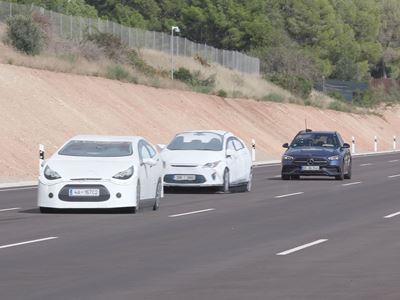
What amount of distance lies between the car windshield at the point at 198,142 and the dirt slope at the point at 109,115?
8.14m

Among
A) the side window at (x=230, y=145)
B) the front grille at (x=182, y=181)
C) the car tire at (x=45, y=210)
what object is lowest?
the car tire at (x=45, y=210)

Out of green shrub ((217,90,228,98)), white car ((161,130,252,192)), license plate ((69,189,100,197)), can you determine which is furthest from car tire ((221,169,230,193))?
green shrub ((217,90,228,98))

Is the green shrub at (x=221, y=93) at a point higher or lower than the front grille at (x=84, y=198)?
higher

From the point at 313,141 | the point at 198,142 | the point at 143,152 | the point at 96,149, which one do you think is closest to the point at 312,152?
the point at 313,141

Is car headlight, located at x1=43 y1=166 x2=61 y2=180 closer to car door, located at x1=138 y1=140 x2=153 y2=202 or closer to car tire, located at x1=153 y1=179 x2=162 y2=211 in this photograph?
car door, located at x1=138 y1=140 x2=153 y2=202

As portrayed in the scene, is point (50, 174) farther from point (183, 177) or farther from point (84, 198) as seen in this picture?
point (183, 177)

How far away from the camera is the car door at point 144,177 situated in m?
24.3

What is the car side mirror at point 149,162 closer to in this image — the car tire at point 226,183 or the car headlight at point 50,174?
the car headlight at point 50,174

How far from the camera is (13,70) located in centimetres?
5666

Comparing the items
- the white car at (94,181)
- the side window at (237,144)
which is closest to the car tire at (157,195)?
the white car at (94,181)

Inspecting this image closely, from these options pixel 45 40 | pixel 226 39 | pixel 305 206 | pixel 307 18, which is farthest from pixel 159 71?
pixel 305 206

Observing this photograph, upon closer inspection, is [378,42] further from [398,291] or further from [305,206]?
[398,291]

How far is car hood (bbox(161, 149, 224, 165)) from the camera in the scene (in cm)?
3105

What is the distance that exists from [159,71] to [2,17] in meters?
13.9
